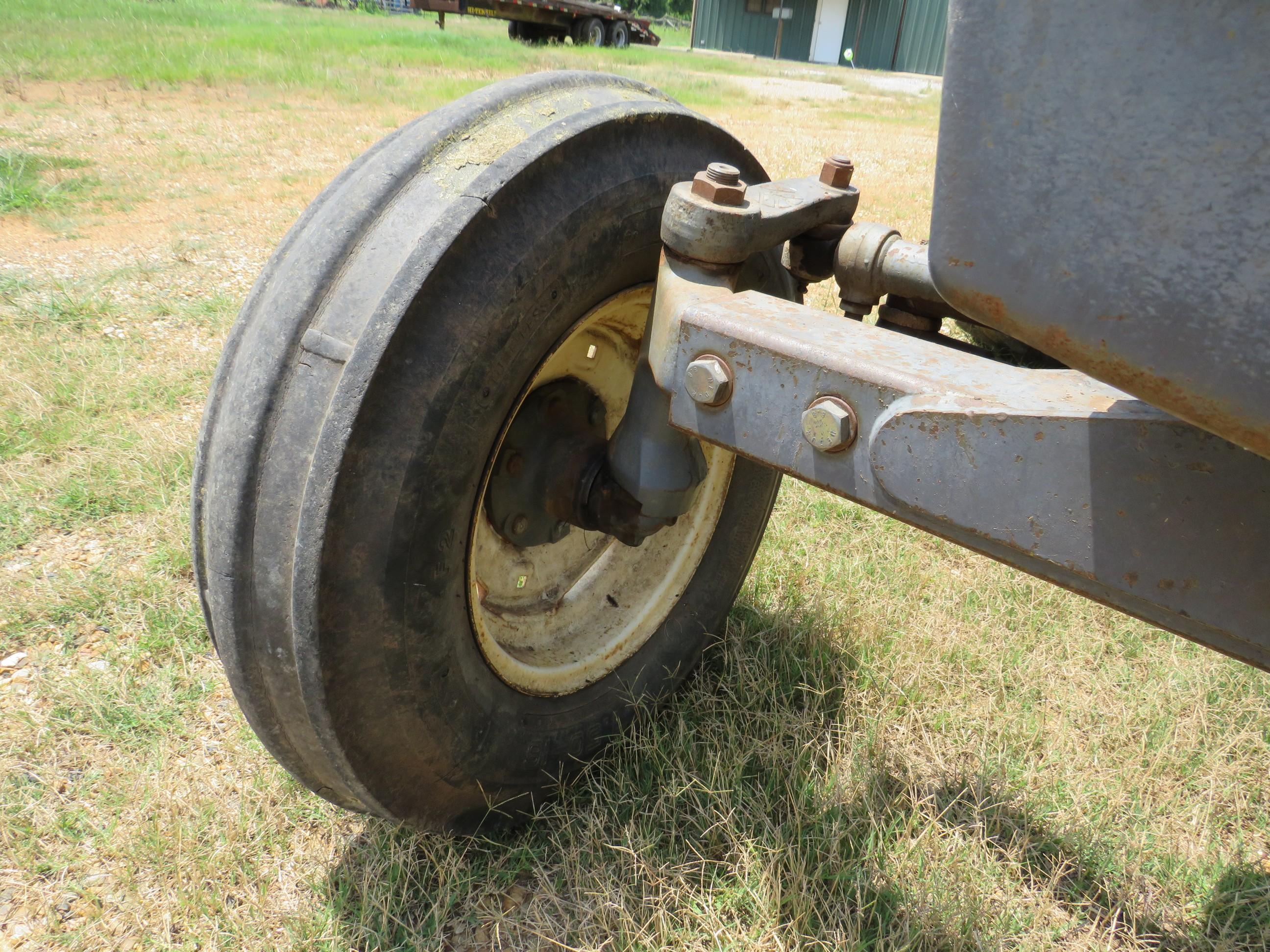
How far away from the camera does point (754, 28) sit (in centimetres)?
2805

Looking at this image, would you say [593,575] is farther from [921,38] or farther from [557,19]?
[921,38]

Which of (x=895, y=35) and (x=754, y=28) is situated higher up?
(x=895, y=35)

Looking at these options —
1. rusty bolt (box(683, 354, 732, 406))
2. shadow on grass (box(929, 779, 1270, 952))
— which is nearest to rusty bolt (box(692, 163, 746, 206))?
rusty bolt (box(683, 354, 732, 406))

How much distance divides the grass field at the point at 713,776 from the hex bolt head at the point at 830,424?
921 mm

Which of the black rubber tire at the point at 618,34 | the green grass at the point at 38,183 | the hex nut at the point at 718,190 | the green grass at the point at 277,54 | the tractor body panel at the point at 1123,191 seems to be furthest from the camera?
the black rubber tire at the point at 618,34

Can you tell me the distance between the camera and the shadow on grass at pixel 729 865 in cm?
156

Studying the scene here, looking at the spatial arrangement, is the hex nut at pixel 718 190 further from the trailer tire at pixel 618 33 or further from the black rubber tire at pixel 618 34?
the trailer tire at pixel 618 33

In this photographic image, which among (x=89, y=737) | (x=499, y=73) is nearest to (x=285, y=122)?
(x=499, y=73)

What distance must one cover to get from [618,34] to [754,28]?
736 cm

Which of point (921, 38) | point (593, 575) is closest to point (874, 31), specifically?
point (921, 38)

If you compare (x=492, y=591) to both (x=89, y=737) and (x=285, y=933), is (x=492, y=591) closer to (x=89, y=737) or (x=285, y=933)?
(x=285, y=933)

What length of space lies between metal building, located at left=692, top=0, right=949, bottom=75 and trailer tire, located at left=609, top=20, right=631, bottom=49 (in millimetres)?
4646

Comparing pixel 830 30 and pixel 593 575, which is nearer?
pixel 593 575

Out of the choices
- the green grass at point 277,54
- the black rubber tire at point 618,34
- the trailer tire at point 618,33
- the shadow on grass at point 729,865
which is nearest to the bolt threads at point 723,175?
the shadow on grass at point 729,865
